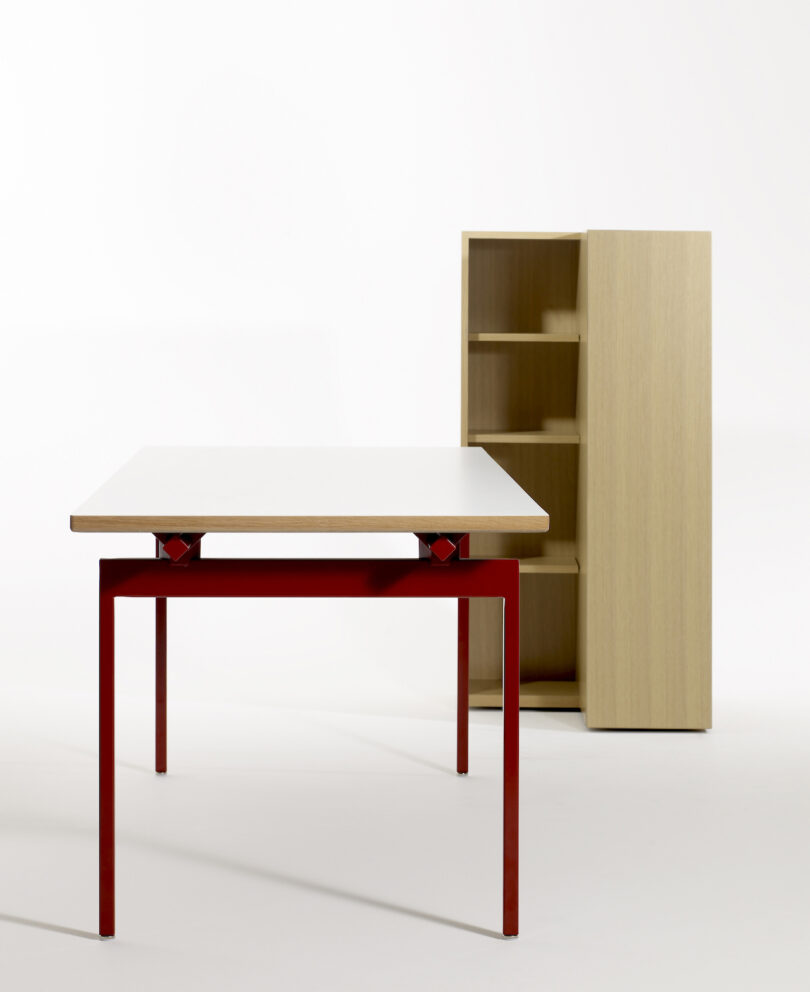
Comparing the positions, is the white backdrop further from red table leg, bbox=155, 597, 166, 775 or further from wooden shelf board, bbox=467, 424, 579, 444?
red table leg, bbox=155, 597, 166, 775

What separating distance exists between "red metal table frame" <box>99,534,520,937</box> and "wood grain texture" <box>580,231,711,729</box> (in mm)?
1792

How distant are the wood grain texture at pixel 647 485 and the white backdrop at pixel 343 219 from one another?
1563mm

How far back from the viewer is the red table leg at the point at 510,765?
9.70 ft

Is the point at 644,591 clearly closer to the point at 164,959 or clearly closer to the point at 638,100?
the point at 164,959

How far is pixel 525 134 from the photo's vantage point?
6.41 metres

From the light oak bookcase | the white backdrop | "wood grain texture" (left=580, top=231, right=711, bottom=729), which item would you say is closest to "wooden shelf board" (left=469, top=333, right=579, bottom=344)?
the light oak bookcase

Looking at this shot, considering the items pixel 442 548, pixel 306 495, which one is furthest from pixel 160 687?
pixel 442 548

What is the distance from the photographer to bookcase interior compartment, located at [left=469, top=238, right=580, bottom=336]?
5.18 metres

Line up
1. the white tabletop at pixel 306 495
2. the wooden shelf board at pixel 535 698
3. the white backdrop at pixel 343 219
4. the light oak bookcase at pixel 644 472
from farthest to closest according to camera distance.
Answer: the white backdrop at pixel 343 219
the wooden shelf board at pixel 535 698
the light oak bookcase at pixel 644 472
the white tabletop at pixel 306 495

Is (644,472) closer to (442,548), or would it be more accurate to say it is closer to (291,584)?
(442,548)

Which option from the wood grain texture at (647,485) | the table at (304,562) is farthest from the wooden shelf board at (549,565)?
the table at (304,562)

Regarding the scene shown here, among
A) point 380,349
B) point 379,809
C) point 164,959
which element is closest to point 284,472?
point 379,809

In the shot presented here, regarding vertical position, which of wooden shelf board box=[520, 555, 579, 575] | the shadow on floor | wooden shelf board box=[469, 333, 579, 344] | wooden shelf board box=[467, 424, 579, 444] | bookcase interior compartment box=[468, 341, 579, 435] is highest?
wooden shelf board box=[469, 333, 579, 344]

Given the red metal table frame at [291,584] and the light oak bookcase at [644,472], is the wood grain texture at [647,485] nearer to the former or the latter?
the light oak bookcase at [644,472]
